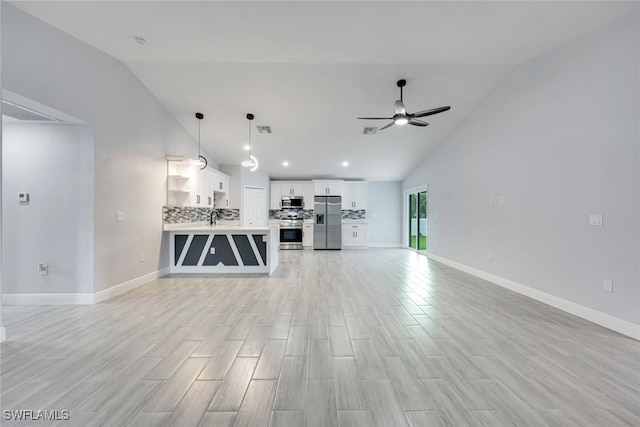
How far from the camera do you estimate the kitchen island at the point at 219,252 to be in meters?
5.26

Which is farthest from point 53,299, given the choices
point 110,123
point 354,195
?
point 354,195

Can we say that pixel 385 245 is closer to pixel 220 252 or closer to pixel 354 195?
pixel 354 195

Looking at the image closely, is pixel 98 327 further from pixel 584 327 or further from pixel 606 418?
pixel 584 327

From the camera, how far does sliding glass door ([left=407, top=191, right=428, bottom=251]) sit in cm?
834

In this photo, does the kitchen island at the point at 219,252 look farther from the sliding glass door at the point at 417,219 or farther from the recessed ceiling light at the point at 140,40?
the sliding glass door at the point at 417,219

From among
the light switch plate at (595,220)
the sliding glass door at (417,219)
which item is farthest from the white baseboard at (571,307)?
the sliding glass door at (417,219)

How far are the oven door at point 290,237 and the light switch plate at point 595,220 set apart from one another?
6.96m

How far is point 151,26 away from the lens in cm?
315

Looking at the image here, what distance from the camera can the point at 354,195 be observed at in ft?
30.3

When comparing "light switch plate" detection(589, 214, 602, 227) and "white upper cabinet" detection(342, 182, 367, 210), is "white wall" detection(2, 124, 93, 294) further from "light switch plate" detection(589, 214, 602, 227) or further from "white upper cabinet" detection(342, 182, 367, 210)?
"white upper cabinet" detection(342, 182, 367, 210)

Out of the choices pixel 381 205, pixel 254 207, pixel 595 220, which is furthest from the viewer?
pixel 381 205

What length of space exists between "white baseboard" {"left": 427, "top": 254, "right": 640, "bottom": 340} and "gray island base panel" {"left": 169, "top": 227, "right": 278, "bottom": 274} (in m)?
3.98

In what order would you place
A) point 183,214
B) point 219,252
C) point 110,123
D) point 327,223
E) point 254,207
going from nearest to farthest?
point 110,123 < point 219,252 < point 183,214 < point 254,207 < point 327,223

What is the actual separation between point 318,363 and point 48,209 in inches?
153
